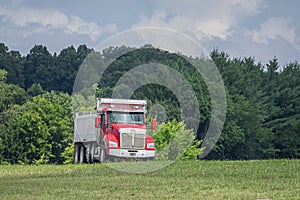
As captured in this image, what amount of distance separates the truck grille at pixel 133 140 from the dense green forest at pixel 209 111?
135 ft

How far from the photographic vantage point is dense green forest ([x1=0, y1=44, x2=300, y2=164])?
279 ft

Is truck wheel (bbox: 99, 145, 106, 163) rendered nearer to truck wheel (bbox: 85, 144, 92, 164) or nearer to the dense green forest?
truck wheel (bbox: 85, 144, 92, 164)

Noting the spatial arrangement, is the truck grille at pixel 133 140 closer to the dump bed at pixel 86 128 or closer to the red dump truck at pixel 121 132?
the red dump truck at pixel 121 132

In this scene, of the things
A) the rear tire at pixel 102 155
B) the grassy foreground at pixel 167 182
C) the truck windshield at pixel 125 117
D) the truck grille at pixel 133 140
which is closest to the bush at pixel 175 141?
the truck windshield at pixel 125 117

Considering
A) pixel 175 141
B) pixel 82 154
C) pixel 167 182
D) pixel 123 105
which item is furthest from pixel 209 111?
pixel 167 182

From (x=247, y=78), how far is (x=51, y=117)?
2582 centimetres

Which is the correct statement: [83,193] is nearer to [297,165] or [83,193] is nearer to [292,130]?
[297,165]

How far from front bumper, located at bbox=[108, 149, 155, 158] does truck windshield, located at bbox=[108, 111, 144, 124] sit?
5.18ft

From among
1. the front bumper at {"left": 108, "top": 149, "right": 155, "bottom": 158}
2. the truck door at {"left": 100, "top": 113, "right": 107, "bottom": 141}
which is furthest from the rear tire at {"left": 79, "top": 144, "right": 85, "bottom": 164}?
the front bumper at {"left": 108, "top": 149, "right": 155, "bottom": 158}

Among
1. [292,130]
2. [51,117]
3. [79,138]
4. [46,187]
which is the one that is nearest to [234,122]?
[292,130]

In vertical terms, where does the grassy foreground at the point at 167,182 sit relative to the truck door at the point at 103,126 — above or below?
below

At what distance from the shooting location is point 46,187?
76.8 feet

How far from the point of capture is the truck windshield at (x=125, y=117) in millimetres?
38281

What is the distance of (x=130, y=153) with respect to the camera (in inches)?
1478
